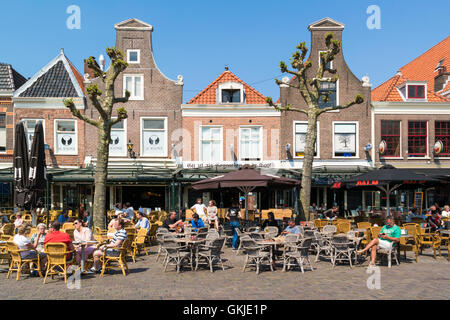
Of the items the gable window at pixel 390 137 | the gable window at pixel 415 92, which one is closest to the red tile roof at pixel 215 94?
the gable window at pixel 390 137

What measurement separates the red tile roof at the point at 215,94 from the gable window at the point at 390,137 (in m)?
6.21

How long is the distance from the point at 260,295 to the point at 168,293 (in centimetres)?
150

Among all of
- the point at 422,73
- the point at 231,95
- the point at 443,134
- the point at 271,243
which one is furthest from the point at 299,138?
the point at 422,73

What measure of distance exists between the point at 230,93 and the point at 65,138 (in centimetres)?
849

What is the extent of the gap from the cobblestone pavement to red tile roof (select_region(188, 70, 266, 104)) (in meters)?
13.4

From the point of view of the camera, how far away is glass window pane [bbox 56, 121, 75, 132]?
70.0ft

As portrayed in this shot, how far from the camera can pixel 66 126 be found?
21.4 m

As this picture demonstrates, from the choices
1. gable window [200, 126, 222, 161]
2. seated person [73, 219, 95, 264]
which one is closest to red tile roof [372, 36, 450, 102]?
gable window [200, 126, 222, 161]

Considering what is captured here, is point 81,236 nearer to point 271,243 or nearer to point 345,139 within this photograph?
point 271,243

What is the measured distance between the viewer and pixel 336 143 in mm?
21844

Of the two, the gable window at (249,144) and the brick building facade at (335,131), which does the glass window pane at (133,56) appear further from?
the brick building facade at (335,131)

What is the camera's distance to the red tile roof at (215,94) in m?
22.1

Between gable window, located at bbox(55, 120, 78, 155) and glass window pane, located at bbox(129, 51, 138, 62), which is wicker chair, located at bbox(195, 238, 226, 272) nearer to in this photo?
gable window, located at bbox(55, 120, 78, 155)

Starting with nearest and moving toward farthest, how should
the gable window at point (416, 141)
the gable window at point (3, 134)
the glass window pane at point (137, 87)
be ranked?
the gable window at point (3, 134) < the glass window pane at point (137, 87) < the gable window at point (416, 141)
